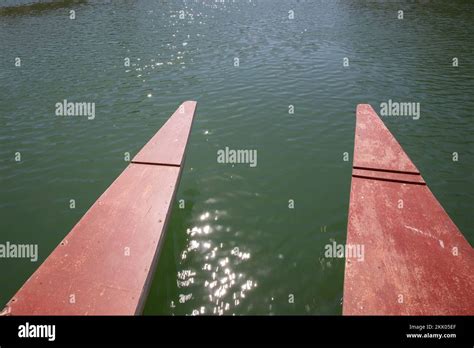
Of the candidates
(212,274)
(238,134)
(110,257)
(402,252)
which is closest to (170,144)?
(212,274)

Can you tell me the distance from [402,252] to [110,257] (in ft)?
11.8

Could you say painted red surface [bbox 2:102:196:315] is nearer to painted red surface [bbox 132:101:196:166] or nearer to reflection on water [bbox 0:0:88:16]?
painted red surface [bbox 132:101:196:166]

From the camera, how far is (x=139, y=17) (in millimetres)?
24141

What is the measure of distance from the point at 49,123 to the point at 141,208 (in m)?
7.19

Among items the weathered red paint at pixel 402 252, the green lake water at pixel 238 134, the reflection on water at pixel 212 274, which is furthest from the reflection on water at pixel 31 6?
the weathered red paint at pixel 402 252

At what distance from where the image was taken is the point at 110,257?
3785 mm

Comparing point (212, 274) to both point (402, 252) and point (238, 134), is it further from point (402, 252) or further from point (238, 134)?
point (238, 134)

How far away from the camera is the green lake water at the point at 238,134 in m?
5.32

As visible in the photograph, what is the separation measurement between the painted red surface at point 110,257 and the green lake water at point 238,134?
1.27m

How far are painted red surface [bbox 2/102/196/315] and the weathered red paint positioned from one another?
2390mm

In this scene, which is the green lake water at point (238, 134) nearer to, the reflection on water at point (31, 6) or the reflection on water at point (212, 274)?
the reflection on water at point (212, 274)

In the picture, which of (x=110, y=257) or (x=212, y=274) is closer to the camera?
(x=110, y=257)
